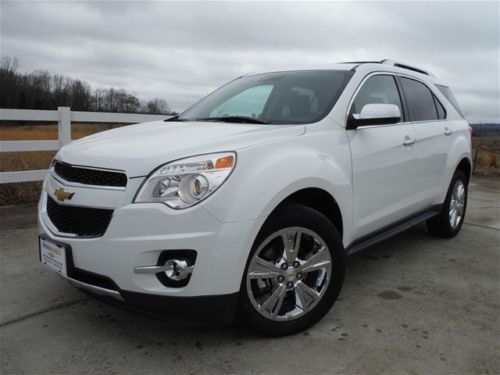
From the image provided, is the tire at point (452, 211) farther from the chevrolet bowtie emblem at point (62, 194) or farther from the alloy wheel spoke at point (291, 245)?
the chevrolet bowtie emblem at point (62, 194)

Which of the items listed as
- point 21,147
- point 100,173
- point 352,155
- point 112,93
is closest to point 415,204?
point 352,155

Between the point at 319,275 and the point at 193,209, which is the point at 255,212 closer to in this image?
the point at 193,209

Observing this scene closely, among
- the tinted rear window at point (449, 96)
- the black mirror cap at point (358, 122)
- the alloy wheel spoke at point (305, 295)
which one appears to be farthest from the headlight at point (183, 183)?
the tinted rear window at point (449, 96)

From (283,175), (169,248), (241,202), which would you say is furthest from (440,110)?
(169,248)

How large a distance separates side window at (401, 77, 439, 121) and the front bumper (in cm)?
242

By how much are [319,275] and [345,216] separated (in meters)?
0.46

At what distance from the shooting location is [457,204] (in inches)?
193

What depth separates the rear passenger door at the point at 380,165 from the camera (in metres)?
3.15

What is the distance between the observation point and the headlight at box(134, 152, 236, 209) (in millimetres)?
2242

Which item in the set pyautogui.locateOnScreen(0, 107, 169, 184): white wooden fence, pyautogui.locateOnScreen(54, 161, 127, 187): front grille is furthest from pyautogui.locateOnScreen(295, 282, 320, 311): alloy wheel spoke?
pyautogui.locateOnScreen(0, 107, 169, 184): white wooden fence

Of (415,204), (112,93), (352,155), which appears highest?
(112,93)

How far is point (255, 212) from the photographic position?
2326mm

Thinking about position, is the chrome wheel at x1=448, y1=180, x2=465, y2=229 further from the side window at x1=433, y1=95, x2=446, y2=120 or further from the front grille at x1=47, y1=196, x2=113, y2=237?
the front grille at x1=47, y1=196, x2=113, y2=237

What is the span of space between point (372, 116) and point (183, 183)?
1478mm
